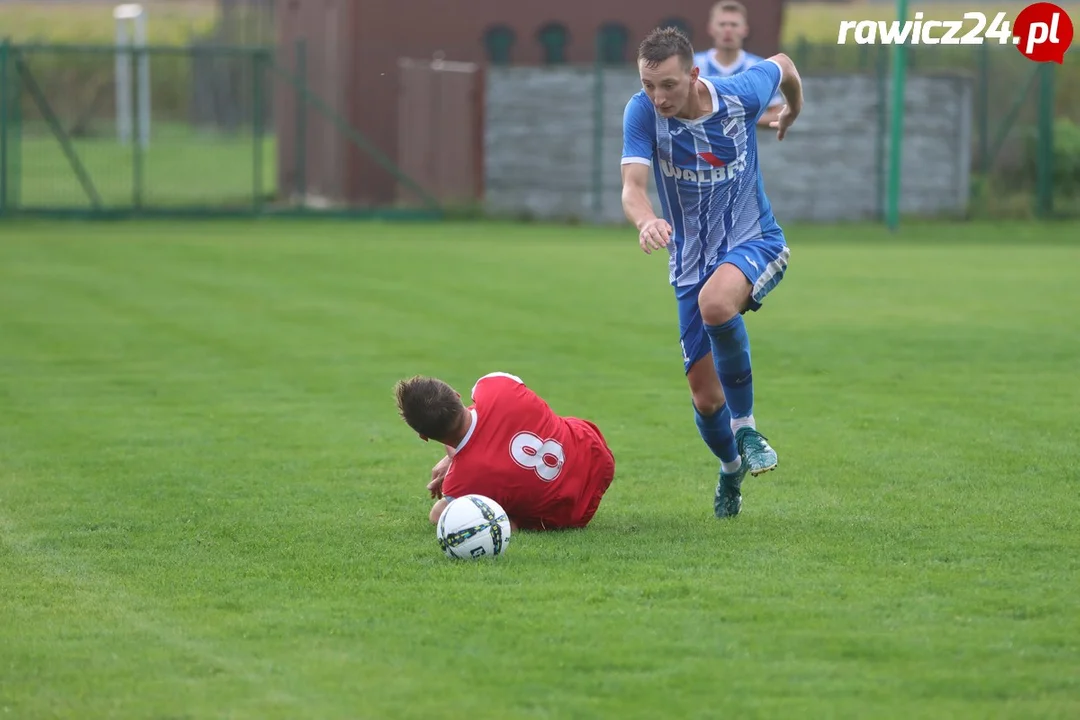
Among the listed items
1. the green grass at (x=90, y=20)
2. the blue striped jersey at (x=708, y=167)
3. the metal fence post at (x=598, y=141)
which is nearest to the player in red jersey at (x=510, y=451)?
the blue striped jersey at (x=708, y=167)


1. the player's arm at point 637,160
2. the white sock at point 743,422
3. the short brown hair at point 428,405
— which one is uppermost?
the player's arm at point 637,160

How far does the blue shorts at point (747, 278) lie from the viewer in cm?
744

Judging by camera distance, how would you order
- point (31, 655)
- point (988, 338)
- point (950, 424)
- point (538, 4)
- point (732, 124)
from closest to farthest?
point (31, 655) < point (732, 124) < point (950, 424) < point (988, 338) < point (538, 4)

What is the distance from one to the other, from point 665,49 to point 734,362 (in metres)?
1.41

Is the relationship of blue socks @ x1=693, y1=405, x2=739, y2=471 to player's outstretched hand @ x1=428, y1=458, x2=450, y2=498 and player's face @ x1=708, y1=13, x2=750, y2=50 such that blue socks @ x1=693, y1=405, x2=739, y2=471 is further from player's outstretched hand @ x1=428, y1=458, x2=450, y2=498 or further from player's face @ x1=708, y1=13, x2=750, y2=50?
player's face @ x1=708, y1=13, x2=750, y2=50

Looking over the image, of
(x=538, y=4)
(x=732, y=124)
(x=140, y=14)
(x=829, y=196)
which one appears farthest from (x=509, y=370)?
(x=140, y=14)

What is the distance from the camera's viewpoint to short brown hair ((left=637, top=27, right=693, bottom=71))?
7156 millimetres

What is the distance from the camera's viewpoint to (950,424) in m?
9.75

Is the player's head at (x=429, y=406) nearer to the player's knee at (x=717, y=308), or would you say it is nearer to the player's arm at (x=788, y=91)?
the player's knee at (x=717, y=308)

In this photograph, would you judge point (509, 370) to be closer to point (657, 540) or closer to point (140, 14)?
point (657, 540)

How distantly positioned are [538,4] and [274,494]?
24.6m

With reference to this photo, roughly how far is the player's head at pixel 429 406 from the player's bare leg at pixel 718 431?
52.7 inches

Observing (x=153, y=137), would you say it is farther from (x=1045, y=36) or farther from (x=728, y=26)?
(x=728, y=26)

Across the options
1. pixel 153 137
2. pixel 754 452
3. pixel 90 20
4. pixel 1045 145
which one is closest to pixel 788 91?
pixel 754 452
